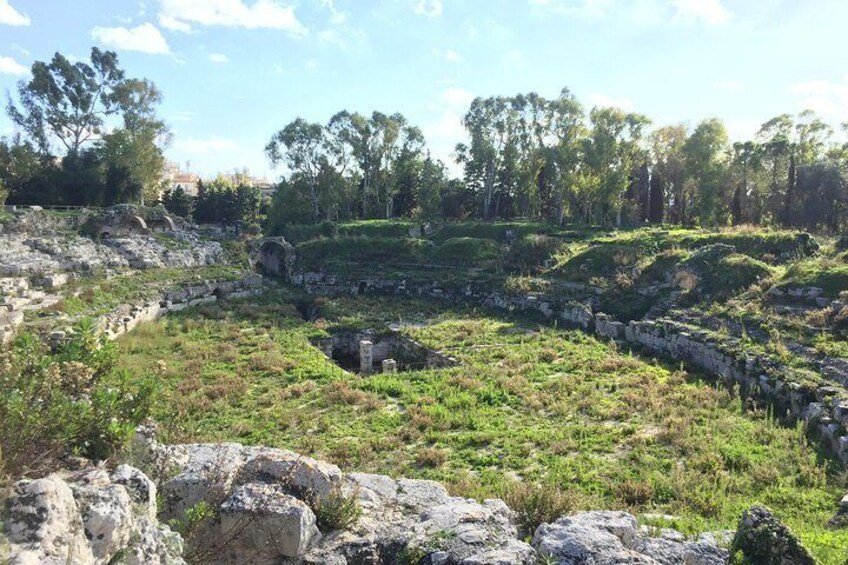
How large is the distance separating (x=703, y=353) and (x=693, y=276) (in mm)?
6160

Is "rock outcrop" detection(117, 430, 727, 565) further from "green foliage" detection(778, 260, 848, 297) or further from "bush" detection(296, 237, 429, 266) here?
"bush" detection(296, 237, 429, 266)

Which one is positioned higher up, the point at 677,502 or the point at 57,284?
the point at 57,284

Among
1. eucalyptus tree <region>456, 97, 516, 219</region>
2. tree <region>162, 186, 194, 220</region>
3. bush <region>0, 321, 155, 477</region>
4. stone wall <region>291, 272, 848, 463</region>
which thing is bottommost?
stone wall <region>291, 272, 848, 463</region>

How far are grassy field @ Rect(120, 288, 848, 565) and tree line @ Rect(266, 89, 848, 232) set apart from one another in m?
23.6

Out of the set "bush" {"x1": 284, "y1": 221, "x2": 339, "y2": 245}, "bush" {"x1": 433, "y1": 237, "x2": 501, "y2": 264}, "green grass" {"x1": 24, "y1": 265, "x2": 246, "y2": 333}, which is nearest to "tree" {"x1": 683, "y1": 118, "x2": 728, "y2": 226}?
"bush" {"x1": 433, "y1": 237, "x2": 501, "y2": 264}

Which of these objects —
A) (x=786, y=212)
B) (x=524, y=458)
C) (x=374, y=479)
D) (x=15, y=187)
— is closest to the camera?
(x=374, y=479)

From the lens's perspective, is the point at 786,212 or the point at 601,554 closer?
the point at 601,554

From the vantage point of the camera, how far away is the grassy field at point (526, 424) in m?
9.33

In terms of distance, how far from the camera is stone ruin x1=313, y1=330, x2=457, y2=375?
20016 mm

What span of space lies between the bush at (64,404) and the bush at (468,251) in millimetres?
28692

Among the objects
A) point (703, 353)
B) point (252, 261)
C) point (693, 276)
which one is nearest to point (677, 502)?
point (703, 353)

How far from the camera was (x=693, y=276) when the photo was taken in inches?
894

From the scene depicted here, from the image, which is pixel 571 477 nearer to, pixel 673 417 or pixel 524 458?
pixel 524 458

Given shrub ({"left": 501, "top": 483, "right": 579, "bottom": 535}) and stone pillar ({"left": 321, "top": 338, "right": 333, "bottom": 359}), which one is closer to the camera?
shrub ({"left": 501, "top": 483, "right": 579, "bottom": 535})
